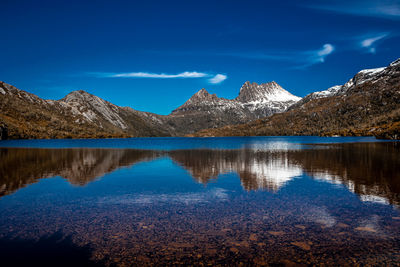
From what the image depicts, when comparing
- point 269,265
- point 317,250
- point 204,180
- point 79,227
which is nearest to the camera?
point 269,265

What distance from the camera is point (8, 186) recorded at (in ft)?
117

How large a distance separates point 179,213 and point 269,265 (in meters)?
10.7

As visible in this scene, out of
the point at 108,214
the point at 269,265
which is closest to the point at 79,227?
the point at 108,214

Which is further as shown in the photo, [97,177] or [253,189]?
[97,177]

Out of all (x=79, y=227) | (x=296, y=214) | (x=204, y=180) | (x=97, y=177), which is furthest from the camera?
(x=97, y=177)

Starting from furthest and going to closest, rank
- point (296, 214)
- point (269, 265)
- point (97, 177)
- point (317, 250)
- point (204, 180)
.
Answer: point (97, 177) → point (204, 180) → point (296, 214) → point (317, 250) → point (269, 265)

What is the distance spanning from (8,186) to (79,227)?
22.4 m

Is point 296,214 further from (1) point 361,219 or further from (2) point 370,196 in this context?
(2) point 370,196

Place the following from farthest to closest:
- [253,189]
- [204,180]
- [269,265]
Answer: [204,180] < [253,189] < [269,265]

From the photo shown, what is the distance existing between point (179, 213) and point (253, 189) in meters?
12.2

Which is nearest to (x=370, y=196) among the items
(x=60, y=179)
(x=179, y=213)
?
(x=179, y=213)

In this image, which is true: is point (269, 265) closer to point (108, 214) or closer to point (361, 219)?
point (361, 219)

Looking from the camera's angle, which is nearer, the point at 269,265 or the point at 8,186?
the point at 269,265

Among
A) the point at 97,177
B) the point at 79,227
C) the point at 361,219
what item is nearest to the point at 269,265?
the point at 361,219
